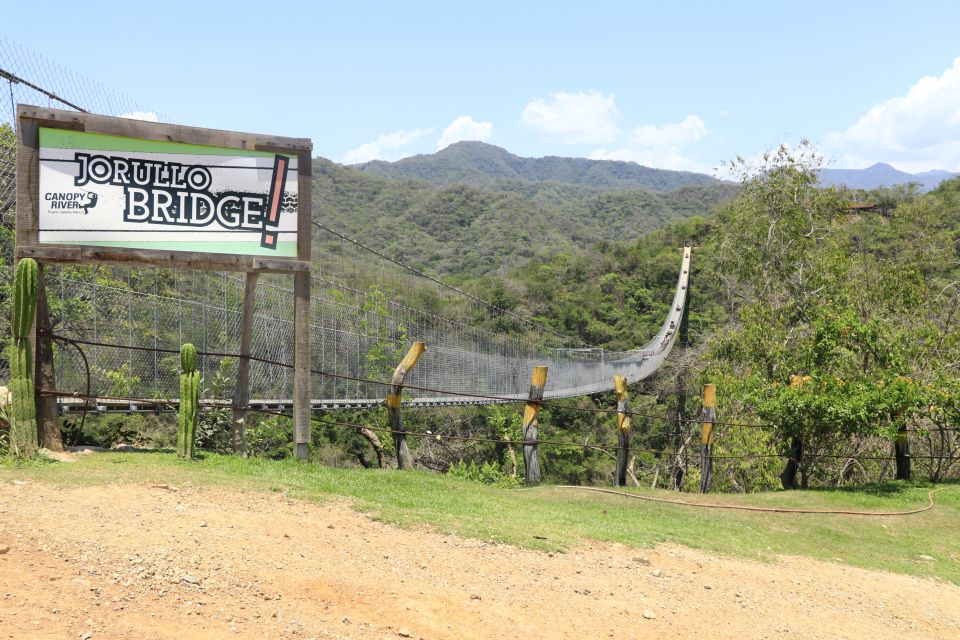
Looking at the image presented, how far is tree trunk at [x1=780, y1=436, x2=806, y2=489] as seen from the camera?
9.20m

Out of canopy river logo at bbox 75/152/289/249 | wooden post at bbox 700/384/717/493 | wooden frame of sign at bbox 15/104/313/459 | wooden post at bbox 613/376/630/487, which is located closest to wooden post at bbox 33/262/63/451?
wooden frame of sign at bbox 15/104/313/459

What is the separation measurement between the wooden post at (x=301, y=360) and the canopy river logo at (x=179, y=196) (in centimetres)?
39

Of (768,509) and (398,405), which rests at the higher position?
(398,405)

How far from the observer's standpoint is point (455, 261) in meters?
42.8

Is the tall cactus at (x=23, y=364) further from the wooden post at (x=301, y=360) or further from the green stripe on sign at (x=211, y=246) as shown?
the wooden post at (x=301, y=360)

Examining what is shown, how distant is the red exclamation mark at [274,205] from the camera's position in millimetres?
6176

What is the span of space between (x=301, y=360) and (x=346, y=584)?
318cm

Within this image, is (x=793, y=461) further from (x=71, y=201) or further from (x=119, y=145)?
(x=71, y=201)

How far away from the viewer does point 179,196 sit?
602cm

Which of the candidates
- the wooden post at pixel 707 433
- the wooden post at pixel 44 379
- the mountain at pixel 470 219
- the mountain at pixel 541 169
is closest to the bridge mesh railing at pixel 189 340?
the wooden post at pixel 44 379

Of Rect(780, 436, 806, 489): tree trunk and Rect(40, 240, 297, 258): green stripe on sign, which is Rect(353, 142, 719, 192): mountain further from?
Rect(40, 240, 297, 258): green stripe on sign

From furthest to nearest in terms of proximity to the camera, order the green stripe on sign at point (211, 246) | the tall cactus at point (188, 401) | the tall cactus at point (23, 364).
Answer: the green stripe on sign at point (211, 246), the tall cactus at point (188, 401), the tall cactus at point (23, 364)

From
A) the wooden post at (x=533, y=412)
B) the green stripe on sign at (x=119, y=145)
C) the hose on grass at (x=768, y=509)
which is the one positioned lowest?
the hose on grass at (x=768, y=509)

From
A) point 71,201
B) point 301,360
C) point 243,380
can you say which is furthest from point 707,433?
point 71,201
